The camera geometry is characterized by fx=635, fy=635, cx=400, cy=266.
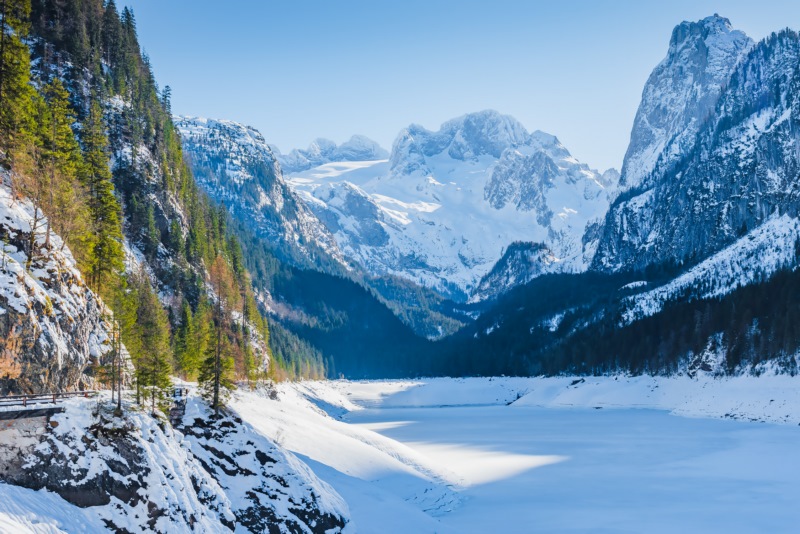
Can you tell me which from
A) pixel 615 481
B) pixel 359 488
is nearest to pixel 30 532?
pixel 359 488

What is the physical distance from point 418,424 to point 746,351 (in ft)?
213

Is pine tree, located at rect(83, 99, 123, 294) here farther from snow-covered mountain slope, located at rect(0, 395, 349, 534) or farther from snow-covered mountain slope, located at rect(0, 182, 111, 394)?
snow-covered mountain slope, located at rect(0, 395, 349, 534)

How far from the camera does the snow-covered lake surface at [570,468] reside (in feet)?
151

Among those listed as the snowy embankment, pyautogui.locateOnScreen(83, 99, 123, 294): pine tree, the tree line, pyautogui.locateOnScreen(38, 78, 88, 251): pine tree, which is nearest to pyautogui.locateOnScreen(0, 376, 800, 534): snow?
the snowy embankment

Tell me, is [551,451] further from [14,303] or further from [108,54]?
[108,54]

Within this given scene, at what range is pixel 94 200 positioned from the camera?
61.3m

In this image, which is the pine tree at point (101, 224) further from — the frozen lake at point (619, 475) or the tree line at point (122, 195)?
the frozen lake at point (619, 475)

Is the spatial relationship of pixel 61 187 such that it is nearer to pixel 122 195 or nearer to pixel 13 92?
pixel 13 92

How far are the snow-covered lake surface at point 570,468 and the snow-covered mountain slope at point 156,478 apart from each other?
5.73 meters

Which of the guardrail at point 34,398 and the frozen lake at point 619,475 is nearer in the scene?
the guardrail at point 34,398

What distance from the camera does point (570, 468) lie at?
67000 mm

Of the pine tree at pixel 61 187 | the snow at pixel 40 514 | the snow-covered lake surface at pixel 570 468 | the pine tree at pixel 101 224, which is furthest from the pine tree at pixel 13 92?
the snow at pixel 40 514

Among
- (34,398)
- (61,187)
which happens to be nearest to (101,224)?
(61,187)

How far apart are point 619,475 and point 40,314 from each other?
173ft
